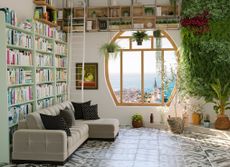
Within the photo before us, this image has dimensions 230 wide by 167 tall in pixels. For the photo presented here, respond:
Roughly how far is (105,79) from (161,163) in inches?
161

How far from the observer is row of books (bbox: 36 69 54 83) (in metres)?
6.78

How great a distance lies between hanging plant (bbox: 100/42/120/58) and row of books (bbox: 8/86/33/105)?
9.37ft

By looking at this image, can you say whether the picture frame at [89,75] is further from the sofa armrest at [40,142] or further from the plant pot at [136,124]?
the sofa armrest at [40,142]

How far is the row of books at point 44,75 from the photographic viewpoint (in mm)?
6781

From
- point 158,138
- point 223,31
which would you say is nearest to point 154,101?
point 158,138

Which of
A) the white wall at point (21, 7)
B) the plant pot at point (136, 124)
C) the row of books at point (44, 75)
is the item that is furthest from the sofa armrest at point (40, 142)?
the plant pot at point (136, 124)

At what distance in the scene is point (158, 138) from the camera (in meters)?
7.20

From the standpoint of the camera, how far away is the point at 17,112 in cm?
590

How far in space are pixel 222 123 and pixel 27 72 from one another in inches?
187

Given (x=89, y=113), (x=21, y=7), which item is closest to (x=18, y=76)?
(x=21, y=7)

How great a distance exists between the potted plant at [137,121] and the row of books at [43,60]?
2.70 metres

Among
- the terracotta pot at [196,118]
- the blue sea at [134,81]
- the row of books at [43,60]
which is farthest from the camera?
the blue sea at [134,81]

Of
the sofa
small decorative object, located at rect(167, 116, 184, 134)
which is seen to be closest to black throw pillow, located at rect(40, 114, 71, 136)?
the sofa

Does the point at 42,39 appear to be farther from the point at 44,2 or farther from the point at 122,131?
the point at 122,131
